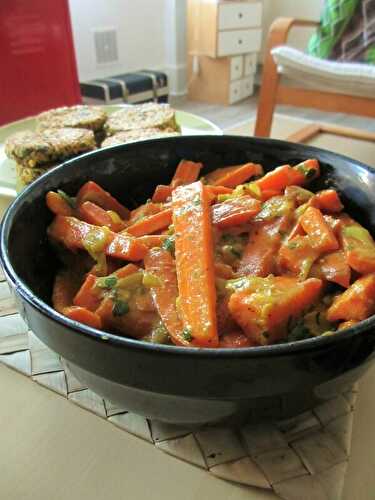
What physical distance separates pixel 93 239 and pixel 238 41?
384 cm

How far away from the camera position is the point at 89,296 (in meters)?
0.65

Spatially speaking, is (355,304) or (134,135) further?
(134,135)

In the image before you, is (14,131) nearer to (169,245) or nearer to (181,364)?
(169,245)

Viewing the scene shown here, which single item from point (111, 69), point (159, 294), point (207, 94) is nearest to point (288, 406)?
point (159, 294)

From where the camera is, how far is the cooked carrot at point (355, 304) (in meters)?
0.58

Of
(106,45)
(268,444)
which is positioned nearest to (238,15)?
(106,45)

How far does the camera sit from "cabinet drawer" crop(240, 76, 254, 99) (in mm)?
4406

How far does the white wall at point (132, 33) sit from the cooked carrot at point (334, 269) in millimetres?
3489

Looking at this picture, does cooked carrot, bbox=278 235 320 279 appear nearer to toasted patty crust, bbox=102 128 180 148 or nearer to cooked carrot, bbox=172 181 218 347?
cooked carrot, bbox=172 181 218 347

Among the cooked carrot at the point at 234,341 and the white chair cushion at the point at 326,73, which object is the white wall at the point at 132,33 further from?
the cooked carrot at the point at 234,341

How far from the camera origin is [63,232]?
0.74 m

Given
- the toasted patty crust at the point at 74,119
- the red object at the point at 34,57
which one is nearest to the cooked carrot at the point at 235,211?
the toasted patty crust at the point at 74,119

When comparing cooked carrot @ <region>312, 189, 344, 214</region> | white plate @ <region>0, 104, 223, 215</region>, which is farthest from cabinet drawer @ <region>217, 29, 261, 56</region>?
cooked carrot @ <region>312, 189, 344, 214</region>

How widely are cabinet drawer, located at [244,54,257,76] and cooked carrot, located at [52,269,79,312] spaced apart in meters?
4.01
